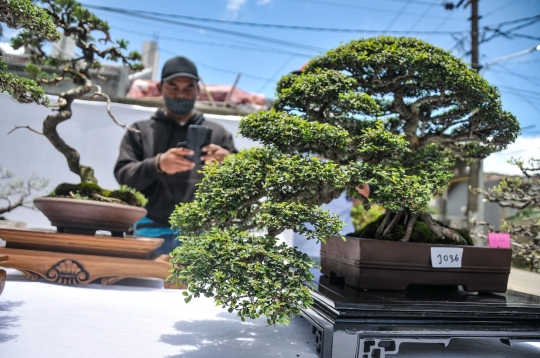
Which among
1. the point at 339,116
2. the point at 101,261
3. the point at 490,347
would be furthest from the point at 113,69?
the point at 490,347

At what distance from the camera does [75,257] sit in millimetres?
1927

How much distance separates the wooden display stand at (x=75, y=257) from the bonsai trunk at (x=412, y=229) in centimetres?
118

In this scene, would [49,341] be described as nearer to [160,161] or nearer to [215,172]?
[215,172]

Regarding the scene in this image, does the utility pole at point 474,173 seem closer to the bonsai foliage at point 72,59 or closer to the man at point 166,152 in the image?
the man at point 166,152

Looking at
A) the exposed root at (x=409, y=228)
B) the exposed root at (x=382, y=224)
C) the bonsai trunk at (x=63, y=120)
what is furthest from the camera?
the bonsai trunk at (x=63, y=120)

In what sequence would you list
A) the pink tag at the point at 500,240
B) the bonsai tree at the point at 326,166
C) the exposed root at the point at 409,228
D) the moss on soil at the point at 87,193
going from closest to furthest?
the bonsai tree at the point at 326,166
the exposed root at the point at 409,228
the pink tag at the point at 500,240
the moss on soil at the point at 87,193

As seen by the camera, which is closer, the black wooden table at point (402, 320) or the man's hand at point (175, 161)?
the black wooden table at point (402, 320)

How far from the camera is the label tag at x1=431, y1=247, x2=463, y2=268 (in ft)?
4.94

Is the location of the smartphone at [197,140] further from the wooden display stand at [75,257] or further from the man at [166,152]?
the wooden display stand at [75,257]

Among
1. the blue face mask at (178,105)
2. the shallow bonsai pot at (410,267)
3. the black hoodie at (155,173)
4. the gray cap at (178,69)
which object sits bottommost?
the shallow bonsai pot at (410,267)

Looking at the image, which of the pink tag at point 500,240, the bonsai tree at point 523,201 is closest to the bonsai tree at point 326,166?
the pink tag at point 500,240

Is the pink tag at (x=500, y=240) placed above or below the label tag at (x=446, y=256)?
above

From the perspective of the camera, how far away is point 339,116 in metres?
1.52

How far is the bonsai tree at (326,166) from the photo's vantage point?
105cm
